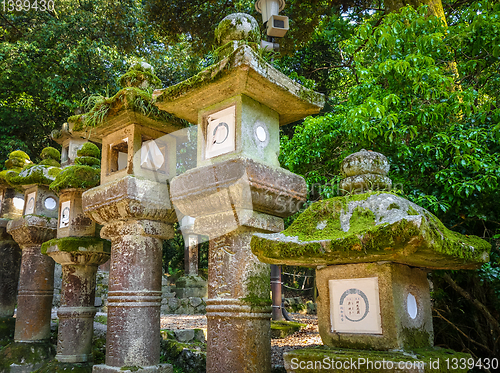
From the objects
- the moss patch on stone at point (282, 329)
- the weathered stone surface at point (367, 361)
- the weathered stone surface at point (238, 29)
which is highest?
the weathered stone surface at point (238, 29)

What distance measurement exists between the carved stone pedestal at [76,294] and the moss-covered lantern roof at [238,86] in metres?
2.22

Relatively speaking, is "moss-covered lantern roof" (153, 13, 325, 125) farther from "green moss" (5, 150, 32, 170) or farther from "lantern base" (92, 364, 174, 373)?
"green moss" (5, 150, 32, 170)

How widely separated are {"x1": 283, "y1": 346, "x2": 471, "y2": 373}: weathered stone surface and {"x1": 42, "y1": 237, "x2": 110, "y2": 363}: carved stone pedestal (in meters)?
3.28

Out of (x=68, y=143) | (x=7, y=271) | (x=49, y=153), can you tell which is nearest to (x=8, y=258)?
(x=7, y=271)

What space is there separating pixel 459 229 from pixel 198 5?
7115 mm

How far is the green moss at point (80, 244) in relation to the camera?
15.6 feet

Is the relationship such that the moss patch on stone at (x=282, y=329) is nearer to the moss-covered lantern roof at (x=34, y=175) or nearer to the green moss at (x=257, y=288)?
the green moss at (x=257, y=288)

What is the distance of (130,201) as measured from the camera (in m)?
3.83

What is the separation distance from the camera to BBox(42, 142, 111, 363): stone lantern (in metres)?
4.70

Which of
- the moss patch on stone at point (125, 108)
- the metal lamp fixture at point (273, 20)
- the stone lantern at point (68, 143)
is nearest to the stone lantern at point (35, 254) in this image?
the stone lantern at point (68, 143)

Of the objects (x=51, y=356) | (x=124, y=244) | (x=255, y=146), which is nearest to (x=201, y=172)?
(x=255, y=146)

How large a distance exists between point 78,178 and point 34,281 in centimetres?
184

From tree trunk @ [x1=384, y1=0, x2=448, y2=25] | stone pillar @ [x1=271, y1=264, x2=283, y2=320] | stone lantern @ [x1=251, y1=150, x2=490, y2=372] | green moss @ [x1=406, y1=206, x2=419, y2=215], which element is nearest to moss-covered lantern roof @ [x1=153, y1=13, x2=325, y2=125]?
stone lantern @ [x1=251, y1=150, x2=490, y2=372]

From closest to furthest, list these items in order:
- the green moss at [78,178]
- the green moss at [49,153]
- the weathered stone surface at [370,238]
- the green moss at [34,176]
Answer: the weathered stone surface at [370,238] → the green moss at [78,178] → the green moss at [34,176] → the green moss at [49,153]
